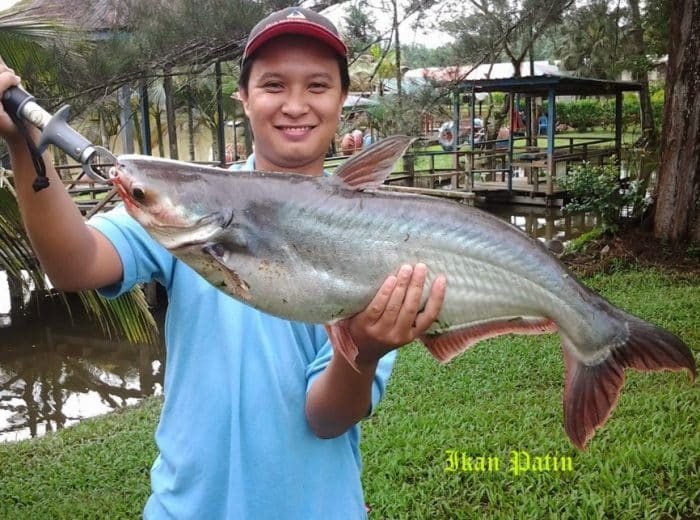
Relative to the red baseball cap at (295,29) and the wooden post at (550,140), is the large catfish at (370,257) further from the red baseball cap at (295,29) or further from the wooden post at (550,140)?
the wooden post at (550,140)

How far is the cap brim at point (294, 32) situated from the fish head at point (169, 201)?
52 centimetres

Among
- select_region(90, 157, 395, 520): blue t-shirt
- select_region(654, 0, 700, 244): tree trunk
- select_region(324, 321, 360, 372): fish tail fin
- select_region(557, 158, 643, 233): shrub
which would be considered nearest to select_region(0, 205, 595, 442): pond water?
select_region(557, 158, 643, 233): shrub

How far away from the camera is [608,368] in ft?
5.94

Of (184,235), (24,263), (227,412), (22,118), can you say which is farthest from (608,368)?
(24,263)

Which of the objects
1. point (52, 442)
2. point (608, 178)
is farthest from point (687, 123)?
point (52, 442)

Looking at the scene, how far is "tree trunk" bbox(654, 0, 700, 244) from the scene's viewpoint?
9531 mm

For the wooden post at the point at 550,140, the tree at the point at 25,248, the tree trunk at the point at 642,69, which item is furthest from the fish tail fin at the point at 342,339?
the wooden post at the point at 550,140

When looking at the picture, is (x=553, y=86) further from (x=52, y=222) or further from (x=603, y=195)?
(x=52, y=222)

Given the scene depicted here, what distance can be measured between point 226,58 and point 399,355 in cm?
378

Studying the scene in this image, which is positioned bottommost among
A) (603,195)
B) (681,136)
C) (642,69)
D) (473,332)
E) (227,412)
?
(603,195)

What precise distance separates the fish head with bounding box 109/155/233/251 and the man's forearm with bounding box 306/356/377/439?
0.48 m

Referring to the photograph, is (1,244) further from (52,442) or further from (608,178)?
(608,178)

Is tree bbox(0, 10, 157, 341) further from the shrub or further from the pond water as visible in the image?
the shrub

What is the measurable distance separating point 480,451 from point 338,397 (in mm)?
3000
